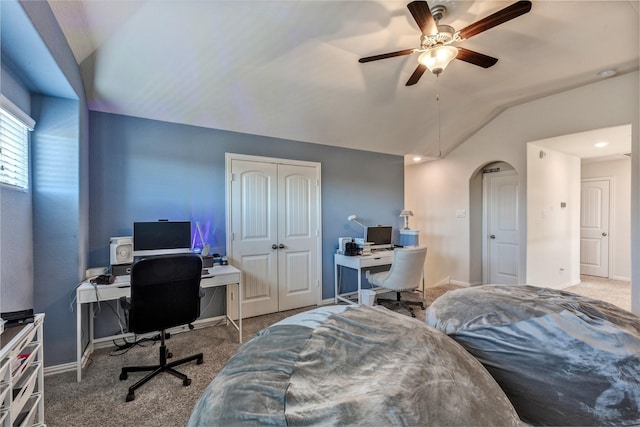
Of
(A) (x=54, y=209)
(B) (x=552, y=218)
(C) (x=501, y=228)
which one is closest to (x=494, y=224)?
(C) (x=501, y=228)

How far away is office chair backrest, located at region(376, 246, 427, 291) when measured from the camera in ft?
10.7

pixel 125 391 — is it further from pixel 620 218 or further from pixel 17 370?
pixel 620 218

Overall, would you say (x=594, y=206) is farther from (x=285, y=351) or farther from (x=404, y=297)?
(x=285, y=351)

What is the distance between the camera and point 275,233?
3.55m

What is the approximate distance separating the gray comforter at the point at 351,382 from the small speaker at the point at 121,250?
225cm

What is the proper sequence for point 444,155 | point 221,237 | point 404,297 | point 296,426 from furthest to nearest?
1. point 444,155
2. point 404,297
3. point 221,237
4. point 296,426

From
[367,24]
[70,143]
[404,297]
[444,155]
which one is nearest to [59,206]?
[70,143]

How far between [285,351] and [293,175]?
9.97ft

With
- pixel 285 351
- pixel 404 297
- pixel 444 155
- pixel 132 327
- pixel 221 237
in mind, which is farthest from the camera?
pixel 444 155

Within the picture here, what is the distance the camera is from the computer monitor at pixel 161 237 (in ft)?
8.59

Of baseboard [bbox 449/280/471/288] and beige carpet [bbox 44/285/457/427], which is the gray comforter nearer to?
beige carpet [bbox 44/285/457/427]

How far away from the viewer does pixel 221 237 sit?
127 inches

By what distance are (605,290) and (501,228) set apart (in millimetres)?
1796

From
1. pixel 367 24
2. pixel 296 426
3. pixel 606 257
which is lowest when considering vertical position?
pixel 606 257
